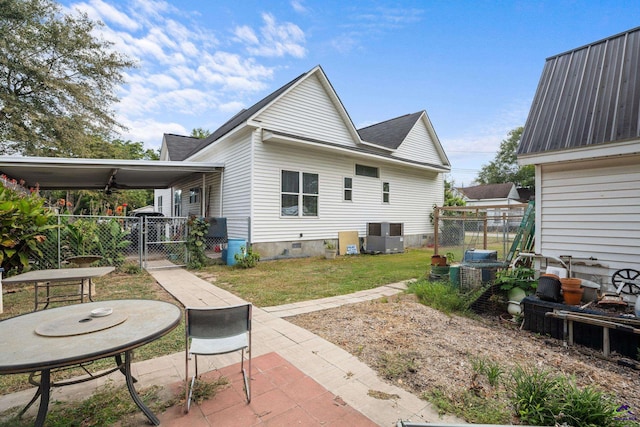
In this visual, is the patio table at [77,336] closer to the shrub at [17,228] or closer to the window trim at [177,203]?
the shrub at [17,228]

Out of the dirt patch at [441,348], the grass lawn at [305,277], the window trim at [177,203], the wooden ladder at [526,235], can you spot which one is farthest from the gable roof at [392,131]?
the window trim at [177,203]

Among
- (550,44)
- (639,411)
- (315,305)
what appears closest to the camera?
(639,411)

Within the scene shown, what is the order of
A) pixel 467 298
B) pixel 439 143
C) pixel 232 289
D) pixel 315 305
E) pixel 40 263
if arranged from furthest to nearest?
1. pixel 439 143
2. pixel 40 263
3. pixel 232 289
4. pixel 467 298
5. pixel 315 305

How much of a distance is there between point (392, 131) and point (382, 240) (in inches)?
284

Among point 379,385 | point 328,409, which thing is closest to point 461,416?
point 379,385

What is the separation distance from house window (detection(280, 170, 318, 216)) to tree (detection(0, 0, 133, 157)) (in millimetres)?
13246

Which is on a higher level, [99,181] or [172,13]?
[172,13]

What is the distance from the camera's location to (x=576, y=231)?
17.1 feet

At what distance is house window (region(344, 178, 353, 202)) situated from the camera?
12031 mm

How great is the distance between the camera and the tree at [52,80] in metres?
13.7

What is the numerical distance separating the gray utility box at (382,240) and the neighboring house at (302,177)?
42cm

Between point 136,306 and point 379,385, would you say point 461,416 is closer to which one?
point 379,385

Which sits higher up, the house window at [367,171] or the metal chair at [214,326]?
the house window at [367,171]

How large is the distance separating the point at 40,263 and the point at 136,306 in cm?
650
